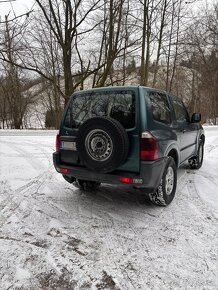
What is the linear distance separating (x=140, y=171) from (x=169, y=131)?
104 centimetres

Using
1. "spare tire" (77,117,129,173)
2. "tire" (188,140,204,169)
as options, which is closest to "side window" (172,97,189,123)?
"tire" (188,140,204,169)

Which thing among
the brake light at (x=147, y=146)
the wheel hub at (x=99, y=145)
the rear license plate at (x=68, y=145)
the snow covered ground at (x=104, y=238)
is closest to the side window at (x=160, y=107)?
the brake light at (x=147, y=146)

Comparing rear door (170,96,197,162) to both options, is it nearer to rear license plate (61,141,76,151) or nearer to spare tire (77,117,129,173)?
spare tire (77,117,129,173)

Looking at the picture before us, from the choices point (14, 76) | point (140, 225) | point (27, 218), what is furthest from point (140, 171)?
point (14, 76)

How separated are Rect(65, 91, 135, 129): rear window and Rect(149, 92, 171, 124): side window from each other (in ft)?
1.32

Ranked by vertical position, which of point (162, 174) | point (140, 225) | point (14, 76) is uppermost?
point (14, 76)

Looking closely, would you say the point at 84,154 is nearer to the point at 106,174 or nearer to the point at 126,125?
the point at 106,174

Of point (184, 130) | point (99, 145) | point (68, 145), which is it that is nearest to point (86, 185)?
point (68, 145)

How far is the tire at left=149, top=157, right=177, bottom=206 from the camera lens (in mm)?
3781

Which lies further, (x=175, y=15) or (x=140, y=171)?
(x=175, y=15)

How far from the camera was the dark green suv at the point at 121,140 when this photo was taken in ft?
11.0

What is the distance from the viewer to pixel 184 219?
3.54 meters

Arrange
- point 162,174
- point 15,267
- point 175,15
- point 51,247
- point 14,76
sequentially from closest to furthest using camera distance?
point 15,267, point 51,247, point 162,174, point 175,15, point 14,76

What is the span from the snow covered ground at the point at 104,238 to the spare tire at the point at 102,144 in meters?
0.81
